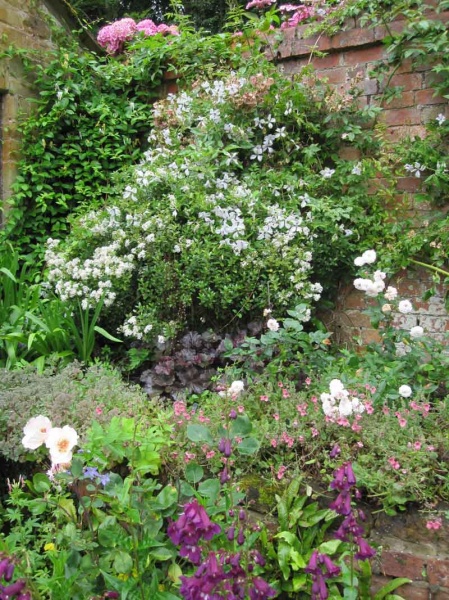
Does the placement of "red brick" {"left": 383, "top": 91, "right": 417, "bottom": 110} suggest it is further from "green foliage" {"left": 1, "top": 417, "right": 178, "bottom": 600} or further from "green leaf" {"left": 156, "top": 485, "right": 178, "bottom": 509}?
"green leaf" {"left": 156, "top": 485, "right": 178, "bottom": 509}

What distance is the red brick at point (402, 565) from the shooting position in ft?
6.21

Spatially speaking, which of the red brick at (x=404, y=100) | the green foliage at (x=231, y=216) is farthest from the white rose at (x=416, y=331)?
the red brick at (x=404, y=100)

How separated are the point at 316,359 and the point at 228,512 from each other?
1362 mm

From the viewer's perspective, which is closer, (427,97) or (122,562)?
(122,562)

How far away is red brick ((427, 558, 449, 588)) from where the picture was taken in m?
1.85

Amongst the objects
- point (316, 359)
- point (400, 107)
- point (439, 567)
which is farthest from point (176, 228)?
point (439, 567)

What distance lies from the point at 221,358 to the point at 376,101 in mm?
2308

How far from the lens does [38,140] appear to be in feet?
16.6

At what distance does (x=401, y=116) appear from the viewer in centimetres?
395

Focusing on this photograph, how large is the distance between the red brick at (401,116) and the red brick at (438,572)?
309 centimetres

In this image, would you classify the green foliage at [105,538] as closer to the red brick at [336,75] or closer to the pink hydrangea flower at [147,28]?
the red brick at [336,75]

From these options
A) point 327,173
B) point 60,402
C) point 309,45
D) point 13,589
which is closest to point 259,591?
point 13,589

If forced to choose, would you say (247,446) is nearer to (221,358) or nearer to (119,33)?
(221,358)

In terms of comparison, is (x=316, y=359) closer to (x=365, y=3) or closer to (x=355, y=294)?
(x=355, y=294)
